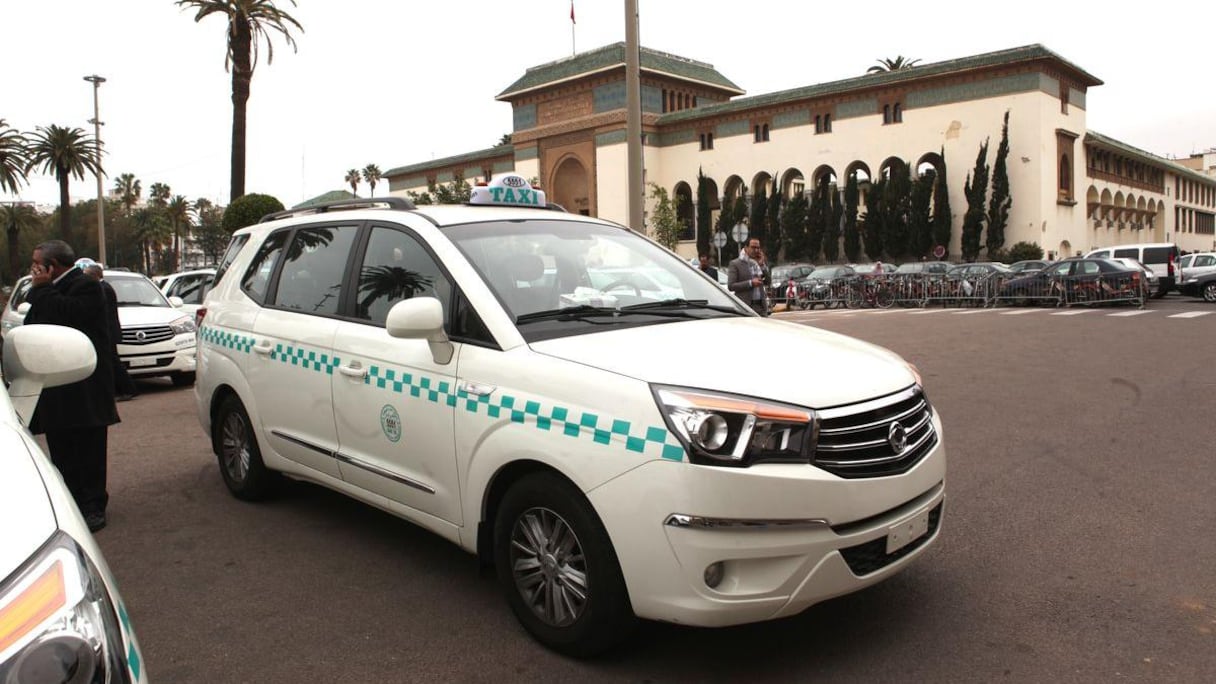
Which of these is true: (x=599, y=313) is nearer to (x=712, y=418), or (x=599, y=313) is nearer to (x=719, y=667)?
(x=712, y=418)

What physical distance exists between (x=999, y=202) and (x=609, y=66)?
25.9 m

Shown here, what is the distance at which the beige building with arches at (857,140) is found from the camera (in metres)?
44.1

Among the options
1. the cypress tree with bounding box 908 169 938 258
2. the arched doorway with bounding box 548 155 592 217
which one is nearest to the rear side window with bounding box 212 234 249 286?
the cypress tree with bounding box 908 169 938 258

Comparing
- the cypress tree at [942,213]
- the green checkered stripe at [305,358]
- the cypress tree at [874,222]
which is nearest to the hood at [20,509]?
the green checkered stripe at [305,358]

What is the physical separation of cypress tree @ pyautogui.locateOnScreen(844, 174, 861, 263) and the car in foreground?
50060 mm

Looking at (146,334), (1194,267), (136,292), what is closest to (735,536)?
(146,334)

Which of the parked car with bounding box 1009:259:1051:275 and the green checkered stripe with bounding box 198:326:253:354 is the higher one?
the parked car with bounding box 1009:259:1051:275

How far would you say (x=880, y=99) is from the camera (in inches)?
1892

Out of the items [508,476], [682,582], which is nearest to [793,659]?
[682,582]

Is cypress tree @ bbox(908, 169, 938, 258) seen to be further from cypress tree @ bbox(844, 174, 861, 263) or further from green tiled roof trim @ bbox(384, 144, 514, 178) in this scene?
green tiled roof trim @ bbox(384, 144, 514, 178)

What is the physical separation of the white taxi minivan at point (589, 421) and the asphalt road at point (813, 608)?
1.03ft

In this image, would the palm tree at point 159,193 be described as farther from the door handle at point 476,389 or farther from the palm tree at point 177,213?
the door handle at point 476,389

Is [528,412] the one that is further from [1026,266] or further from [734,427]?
[1026,266]

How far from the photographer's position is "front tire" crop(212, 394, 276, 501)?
17.8 feet
